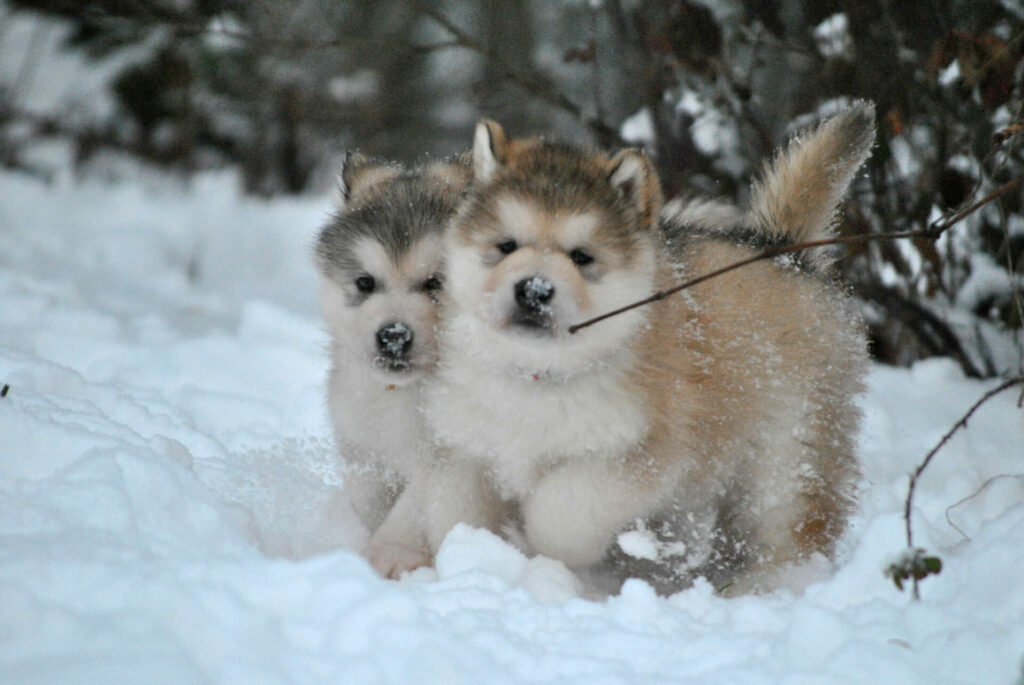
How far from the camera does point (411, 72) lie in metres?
10.9

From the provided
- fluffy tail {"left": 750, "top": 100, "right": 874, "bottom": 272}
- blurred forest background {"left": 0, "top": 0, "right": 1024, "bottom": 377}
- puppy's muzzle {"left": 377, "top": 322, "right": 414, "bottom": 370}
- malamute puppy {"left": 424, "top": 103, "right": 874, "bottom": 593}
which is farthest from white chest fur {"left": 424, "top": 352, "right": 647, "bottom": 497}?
blurred forest background {"left": 0, "top": 0, "right": 1024, "bottom": 377}

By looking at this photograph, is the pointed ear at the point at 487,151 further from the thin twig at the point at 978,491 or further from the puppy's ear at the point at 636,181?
the thin twig at the point at 978,491

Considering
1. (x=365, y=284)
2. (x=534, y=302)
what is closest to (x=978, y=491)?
(x=534, y=302)

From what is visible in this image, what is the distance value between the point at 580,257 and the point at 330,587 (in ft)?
4.30

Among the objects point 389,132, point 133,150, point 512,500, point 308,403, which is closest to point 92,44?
point 133,150

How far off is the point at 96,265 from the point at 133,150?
358cm

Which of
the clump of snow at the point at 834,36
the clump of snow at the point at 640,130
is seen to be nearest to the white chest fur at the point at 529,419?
the clump of snow at the point at 640,130

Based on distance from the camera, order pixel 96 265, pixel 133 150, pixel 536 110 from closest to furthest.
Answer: pixel 96 265 < pixel 536 110 < pixel 133 150

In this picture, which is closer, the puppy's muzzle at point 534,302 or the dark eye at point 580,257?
the puppy's muzzle at point 534,302

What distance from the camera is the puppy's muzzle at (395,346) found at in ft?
10.5

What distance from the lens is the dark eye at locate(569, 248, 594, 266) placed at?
2.95 metres

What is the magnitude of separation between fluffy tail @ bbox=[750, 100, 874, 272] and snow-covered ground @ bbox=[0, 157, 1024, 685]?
1.07 m

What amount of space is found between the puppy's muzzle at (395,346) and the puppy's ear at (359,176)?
30.9 inches

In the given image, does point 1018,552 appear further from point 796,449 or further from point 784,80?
point 784,80
